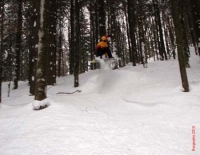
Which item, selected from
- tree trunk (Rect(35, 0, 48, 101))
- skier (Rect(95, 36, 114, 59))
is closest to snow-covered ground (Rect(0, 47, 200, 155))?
tree trunk (Rect(35, 0, 48, 101))

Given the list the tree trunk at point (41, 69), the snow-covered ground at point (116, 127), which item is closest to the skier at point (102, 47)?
the snow-covered ground at point (116, 127)

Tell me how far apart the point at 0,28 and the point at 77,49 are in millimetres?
3495

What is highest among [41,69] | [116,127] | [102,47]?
[102,47]

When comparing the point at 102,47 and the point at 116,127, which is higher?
the point at 102,47

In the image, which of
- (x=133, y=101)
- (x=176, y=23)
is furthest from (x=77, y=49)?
(x=176, y=23)

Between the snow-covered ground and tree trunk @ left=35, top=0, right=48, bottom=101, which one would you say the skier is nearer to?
the snow-covered ground

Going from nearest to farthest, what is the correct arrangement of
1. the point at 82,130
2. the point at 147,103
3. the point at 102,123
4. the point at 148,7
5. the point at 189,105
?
1. the point at 82,130
2. the point at 102,123
3. the point at 189,105
4. the point at 147,103
5. the point at 148,7

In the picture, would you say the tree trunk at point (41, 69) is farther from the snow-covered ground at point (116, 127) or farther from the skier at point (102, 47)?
the skier at point (102, 47)

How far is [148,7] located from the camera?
1850cm

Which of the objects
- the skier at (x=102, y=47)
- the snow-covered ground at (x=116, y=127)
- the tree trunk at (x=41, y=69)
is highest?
the skier at (x=102, y=47)

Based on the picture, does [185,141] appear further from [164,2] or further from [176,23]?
[164,2]

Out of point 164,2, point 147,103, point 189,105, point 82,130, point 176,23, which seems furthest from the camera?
point 164,2

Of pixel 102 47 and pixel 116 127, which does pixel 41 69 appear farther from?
pixel 102 47

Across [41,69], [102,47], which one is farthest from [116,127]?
[102,47]
